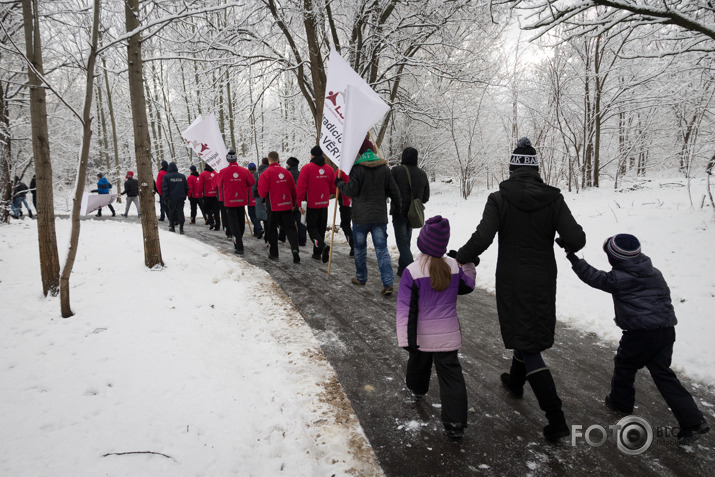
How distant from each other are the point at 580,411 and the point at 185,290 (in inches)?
204

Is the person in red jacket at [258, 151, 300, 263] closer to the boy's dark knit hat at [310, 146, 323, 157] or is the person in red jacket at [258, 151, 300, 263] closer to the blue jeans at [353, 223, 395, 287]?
the boy's dark knit hat at [310, 146, 323, 157]

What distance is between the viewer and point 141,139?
5945mm

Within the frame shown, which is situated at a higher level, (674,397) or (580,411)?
(674,397)

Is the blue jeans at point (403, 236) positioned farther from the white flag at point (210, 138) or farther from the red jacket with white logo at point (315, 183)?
the white flag at point (210, 138)

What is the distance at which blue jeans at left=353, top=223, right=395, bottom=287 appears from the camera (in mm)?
5824

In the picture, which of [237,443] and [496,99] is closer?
[237,443]

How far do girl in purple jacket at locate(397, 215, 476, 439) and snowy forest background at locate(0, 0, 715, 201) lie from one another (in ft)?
12.9

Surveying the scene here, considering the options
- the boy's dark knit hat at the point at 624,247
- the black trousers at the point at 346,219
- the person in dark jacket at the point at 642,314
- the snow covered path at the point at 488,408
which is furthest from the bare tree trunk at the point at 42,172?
the boy's dark knit hat at the point at 624,247

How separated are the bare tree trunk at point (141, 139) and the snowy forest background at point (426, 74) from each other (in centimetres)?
38

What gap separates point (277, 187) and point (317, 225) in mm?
1177

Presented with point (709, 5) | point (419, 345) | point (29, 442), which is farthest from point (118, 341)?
point (709, 5)

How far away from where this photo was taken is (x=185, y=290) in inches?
216

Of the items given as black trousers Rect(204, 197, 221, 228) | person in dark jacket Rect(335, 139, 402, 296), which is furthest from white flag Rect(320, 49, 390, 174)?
black trousers Rect(204, 197, 221, 228)

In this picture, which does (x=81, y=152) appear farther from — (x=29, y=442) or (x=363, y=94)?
(x=363, y=94)
